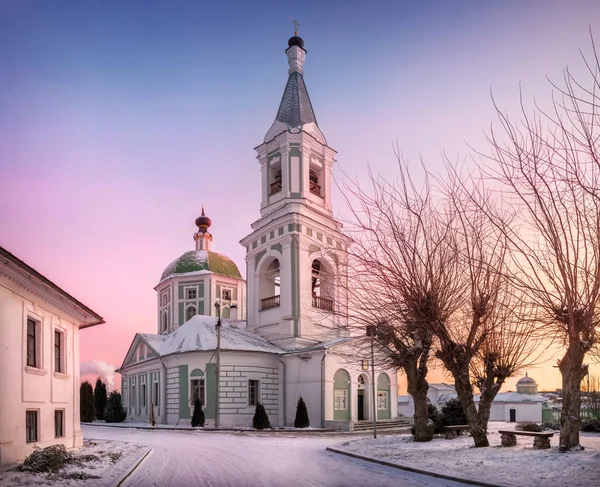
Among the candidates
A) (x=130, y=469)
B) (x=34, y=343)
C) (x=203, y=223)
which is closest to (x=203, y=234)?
(x=203, y=223)

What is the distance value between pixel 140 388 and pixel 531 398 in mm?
39050

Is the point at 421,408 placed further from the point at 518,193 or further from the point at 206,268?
the point at 206,268

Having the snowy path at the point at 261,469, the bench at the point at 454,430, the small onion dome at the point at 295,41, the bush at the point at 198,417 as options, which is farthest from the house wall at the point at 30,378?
the small onion dome at the point at 295,41

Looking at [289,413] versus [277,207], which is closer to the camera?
[289,413]

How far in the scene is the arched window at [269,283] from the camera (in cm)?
3975

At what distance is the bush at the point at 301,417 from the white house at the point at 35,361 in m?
15.3

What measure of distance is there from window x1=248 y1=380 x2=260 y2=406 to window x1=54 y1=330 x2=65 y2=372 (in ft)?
58.7

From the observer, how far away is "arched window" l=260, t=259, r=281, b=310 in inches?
1565

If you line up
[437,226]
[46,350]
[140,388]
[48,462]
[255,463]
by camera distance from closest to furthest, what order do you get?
[48,462] → [255,463] → [46,350] → [437,226] → [140,388]

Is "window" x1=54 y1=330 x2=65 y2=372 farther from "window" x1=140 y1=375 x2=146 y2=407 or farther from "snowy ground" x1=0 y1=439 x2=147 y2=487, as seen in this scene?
"window" x1=140 y1=375 x2=146 y2=407

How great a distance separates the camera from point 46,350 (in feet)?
55.7

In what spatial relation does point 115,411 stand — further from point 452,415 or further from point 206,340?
point 452,415

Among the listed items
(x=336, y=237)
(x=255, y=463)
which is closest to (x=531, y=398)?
(x=336, y=237)

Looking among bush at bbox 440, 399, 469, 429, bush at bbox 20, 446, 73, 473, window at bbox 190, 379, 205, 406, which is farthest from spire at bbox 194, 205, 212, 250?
bush at bbox 20, 446, 73, 473
